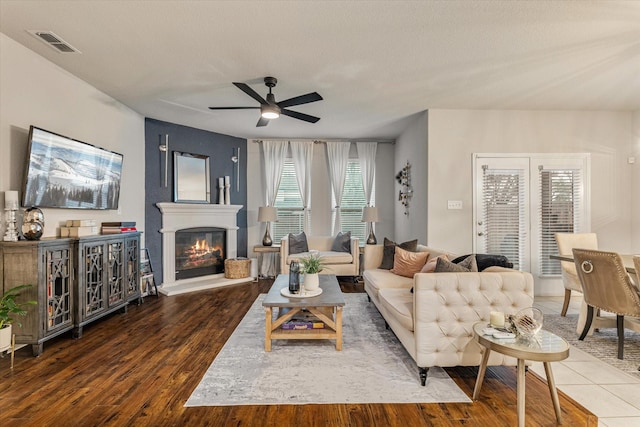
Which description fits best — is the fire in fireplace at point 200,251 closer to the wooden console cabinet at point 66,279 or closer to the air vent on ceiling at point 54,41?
the wooden console cabinet at point 66,279

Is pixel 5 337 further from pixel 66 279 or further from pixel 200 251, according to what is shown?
pixel 200 251

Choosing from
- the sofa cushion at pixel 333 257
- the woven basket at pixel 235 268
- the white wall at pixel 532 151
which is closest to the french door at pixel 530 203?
the white wall at pixel 532 151

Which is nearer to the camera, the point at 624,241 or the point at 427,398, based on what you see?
the point at 427,398

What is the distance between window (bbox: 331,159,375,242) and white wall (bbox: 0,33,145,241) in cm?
376

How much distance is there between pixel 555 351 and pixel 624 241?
14.7ft

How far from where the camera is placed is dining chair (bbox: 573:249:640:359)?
2.64 m

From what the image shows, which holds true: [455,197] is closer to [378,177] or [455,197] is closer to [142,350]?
[378,177]

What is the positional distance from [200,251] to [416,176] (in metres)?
4.03

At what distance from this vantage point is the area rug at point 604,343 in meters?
2.64

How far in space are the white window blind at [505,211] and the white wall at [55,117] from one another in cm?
530

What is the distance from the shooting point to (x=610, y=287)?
2734 millimetres

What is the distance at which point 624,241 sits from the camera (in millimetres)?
4758

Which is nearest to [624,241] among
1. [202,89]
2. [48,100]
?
[202,89]

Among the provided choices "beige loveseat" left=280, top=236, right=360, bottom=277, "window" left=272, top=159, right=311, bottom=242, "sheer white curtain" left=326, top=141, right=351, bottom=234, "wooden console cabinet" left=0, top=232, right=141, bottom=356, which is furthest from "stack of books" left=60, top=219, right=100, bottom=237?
"sheer white curtain" left=326, top=141, right=351, bottom=234
